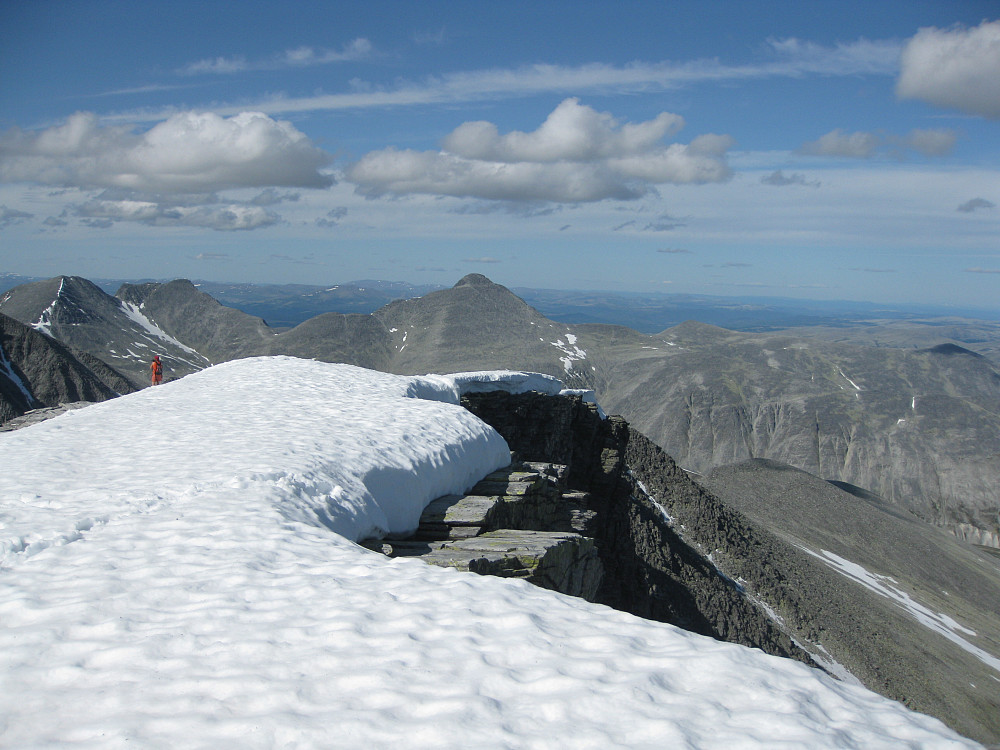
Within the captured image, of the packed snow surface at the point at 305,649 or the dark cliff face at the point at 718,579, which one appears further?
the dark cliff face at the point at 718,579

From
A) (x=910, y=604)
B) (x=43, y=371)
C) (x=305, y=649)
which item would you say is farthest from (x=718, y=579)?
(x=43, y=371)

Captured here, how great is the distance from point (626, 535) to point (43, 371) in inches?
4652

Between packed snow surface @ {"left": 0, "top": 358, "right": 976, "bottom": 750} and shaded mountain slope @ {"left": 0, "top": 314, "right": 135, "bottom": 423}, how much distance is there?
114 meters

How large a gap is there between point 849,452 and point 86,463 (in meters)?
213

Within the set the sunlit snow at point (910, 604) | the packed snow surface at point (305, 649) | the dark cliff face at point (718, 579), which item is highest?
the packed snow surface at point (305, 649)

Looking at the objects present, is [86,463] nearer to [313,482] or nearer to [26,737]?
[313,482]

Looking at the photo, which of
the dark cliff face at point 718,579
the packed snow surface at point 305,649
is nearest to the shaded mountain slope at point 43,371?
the dark cliff face at point 718,579

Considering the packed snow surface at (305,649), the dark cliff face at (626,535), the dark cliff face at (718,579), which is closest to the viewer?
the packed snow surface at (305,649)

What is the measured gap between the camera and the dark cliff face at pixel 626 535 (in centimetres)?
3269

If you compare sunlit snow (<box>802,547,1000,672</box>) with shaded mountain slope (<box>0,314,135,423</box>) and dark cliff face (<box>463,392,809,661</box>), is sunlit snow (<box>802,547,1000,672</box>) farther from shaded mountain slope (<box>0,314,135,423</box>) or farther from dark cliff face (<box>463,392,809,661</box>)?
shaded mountain slope (<box>0,314,135,423</box>)

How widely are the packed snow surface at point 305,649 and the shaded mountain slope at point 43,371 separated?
373 feet

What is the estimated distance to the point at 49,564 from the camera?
29.8 ft

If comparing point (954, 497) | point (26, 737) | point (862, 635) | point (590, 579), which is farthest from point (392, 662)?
point (954, 497)

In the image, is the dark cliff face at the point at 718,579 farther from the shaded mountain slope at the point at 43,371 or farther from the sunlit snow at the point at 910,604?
the shaded mountain slope at the point at 43,371
